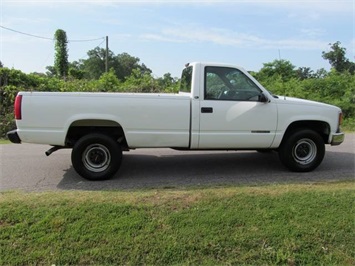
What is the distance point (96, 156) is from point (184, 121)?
152 centimetres

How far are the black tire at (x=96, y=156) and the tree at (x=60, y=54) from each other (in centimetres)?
2840

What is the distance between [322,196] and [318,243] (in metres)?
1.08

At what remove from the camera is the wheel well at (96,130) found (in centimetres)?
559

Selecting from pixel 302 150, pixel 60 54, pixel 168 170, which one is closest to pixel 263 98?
pixel 302 150

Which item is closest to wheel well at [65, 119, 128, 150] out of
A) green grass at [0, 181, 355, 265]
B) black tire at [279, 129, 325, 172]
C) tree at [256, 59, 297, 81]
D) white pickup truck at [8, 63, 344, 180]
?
white pickup truck at [8, 63, 344, 180]

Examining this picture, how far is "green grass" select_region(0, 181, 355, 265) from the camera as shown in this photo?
3.37 meters

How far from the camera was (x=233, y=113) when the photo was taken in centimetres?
576

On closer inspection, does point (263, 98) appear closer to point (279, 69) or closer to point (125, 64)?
point (279, 69)

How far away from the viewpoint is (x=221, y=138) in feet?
19.0

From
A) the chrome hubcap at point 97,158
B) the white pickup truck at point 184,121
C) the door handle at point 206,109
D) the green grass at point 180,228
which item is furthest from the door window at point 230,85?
the chrome hubcap at point 97,158

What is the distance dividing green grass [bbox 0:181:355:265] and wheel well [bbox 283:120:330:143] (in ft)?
5.55

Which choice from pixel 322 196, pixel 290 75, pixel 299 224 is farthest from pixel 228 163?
pixel 290 75

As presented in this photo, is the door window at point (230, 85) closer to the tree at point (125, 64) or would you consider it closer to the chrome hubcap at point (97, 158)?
the chrome hubcap at point (97, 158)

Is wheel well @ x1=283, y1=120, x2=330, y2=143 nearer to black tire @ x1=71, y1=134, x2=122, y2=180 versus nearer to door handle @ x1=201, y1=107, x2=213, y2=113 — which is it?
door handle @ x1=201, y1=107, x2=213, y2=113
